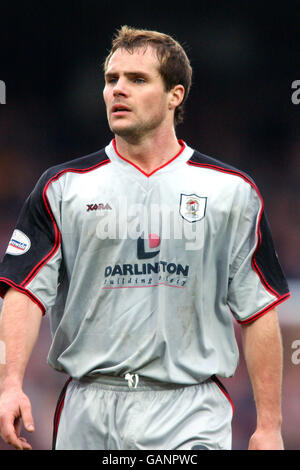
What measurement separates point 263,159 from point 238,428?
235 cm

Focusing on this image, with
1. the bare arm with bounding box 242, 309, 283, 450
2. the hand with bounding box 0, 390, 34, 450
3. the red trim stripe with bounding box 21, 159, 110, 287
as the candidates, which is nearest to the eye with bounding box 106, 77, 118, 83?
the red trim stripe with bounding box 21, 159, 110, 287

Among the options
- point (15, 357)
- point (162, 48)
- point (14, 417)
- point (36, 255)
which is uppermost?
point (162, 48)

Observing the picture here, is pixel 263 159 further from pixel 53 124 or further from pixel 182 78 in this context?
pixel 182 78

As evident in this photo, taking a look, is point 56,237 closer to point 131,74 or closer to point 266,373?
point 131,74

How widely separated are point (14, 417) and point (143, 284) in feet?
2.45

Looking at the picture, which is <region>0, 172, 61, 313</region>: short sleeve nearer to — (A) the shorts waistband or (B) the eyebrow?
(A) the shorts waistband

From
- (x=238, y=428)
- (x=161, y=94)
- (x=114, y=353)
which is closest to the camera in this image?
(x=114, y=353)

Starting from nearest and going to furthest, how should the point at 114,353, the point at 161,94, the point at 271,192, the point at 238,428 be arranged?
the point at 114,353 → the point at 161,94 → the point at 238,428 → the point at 271,192

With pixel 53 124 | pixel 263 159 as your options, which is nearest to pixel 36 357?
pixel 53 124

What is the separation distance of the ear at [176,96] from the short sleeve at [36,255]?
0.68 m

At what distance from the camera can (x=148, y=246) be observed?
343 centimetres

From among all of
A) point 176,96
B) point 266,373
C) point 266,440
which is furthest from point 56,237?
point 266,440

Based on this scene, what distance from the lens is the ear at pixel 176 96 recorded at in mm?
3709

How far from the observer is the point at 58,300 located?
11.6 ft
